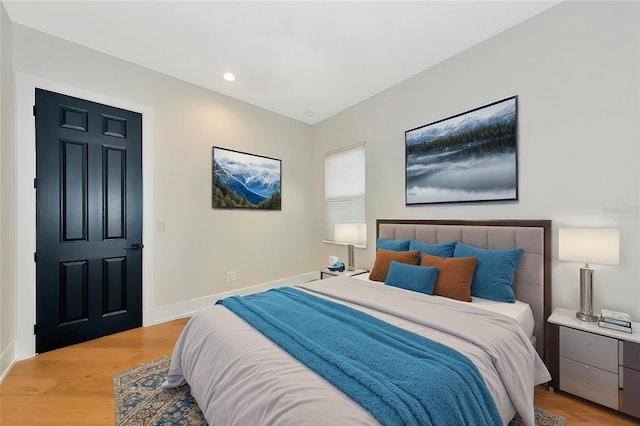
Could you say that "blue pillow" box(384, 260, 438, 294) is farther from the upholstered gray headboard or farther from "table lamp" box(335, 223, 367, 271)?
"table lamp" box(335, 223, 367, 271)

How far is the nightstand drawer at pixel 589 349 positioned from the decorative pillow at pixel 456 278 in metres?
0.61

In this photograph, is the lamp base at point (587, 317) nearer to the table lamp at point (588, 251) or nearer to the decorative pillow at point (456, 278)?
the table lamp at point (588, 251)

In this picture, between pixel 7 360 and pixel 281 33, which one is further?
pixel 281 33

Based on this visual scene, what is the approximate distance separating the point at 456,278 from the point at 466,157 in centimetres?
123

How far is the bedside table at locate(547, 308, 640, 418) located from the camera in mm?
1565

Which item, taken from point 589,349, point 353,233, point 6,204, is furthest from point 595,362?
point 6,204

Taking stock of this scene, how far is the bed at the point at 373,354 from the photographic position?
0.95 m

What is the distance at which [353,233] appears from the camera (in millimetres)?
3469

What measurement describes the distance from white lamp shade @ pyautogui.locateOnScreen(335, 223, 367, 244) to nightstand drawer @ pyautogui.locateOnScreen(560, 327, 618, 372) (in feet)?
6.75

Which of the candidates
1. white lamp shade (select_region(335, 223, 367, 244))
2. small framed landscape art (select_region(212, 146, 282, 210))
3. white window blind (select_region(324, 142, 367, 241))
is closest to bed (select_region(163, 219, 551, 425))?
white lamp shade (select_region(335, 223, 367, 244))

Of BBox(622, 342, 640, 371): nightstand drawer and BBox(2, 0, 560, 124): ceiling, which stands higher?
BBox(2, 0, 560, 124): ceiling

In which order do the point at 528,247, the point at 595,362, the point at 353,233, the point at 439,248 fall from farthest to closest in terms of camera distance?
the point at 353,233 → the point at 439,248 → the point at 528,247 → the point at 595,362

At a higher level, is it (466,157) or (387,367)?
(466,157)

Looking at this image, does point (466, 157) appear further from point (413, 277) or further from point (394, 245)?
point (413, 277)
